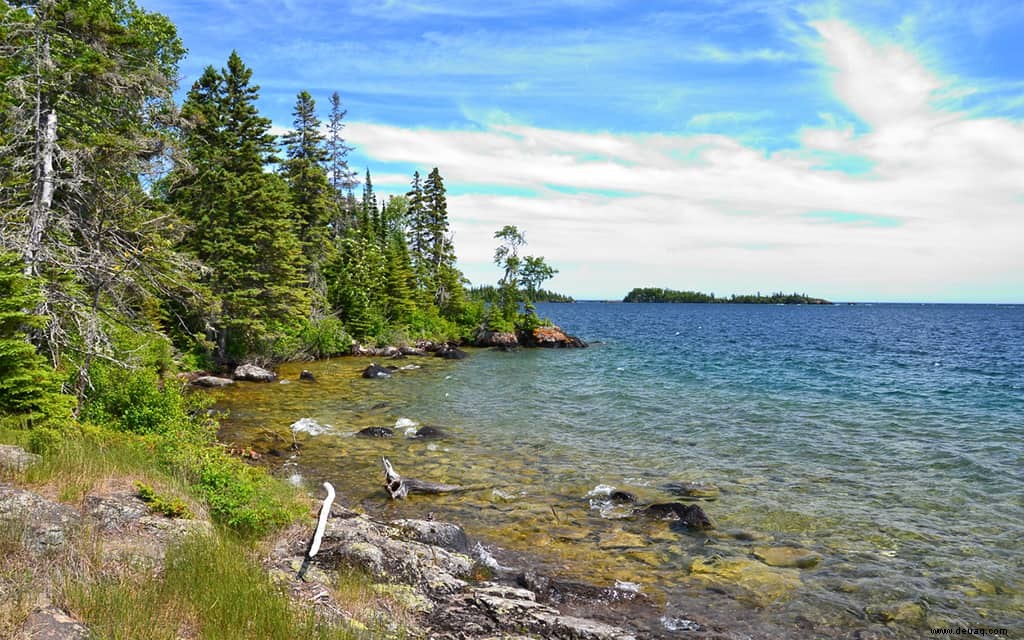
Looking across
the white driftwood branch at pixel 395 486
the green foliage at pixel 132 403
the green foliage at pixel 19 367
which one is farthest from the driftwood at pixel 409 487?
the green foliage at pixel 19 367

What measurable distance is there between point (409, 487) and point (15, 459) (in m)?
7.72

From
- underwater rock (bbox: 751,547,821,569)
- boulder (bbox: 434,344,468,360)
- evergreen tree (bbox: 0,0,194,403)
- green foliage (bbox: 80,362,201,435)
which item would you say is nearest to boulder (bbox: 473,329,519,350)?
boulder (bbox: 434,344,468,360)

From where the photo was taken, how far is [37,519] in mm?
6793

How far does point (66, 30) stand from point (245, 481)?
518 inches

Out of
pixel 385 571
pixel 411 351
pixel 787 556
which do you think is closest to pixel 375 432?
pixel 385 571

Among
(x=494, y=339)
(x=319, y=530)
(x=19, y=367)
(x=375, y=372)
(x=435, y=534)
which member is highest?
A: (x=19, y=367)

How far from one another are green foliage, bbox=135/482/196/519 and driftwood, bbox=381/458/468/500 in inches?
222

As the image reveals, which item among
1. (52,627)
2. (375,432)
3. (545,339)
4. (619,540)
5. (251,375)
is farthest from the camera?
(545,339)

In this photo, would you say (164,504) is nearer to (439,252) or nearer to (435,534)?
(435,534)

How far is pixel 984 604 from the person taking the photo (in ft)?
29.8

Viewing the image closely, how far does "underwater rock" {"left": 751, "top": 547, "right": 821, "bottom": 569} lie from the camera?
34.2ft

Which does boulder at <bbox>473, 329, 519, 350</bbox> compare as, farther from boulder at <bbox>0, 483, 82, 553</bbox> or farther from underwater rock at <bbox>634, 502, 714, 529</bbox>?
boulder at <bbox>0, 483, 82, 553</bbox>

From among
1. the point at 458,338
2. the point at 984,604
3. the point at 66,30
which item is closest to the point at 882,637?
the point at 984,604

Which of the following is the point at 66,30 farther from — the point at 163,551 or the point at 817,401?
the point at 817,401
